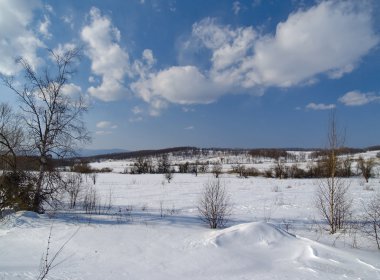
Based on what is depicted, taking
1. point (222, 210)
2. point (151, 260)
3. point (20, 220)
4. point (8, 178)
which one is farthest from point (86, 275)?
point (8, 178)

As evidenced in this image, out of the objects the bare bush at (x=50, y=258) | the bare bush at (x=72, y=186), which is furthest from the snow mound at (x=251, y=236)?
the bare bush at (x=72, y=186)

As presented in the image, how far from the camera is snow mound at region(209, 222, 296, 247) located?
720cm

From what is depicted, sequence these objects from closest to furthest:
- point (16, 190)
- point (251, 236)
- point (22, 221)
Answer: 1. point (251, 236)
2. point (22, 221)
3. point (16, 190)

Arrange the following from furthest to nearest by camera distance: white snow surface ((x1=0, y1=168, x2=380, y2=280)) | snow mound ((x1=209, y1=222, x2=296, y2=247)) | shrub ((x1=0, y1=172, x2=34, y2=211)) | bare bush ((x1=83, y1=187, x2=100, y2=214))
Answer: bare bush ((x1=83, y1=187, x2=100, y2=214)), shrub ((x1=0, y1=172, x2=34, y2=211)), snow mound ((x1=209, y1=222, x2=296, y2=247)), white snow surface ((x1=0, y1=168, x2=380, y2=280))

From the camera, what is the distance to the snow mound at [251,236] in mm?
7195

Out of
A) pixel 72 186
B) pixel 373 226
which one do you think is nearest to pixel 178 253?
pixel 373 226

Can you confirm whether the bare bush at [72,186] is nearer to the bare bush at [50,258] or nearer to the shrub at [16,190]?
the shrub at [16,190]

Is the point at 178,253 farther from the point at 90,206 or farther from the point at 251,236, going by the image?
the point at 90,206

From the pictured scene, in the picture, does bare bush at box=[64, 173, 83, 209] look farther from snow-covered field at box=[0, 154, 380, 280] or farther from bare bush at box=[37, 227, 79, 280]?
bare bush at box=[37, 227, 79, 280]

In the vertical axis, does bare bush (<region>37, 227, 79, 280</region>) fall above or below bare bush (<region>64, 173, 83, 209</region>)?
below

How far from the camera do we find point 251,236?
745cm

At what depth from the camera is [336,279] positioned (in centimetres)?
525

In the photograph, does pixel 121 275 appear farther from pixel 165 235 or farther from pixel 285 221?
pixel 285 221

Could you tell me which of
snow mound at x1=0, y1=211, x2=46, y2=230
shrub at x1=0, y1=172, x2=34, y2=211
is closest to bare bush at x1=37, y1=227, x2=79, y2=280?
snow mound at x1=0, y1=211, x2=46, y2=230
